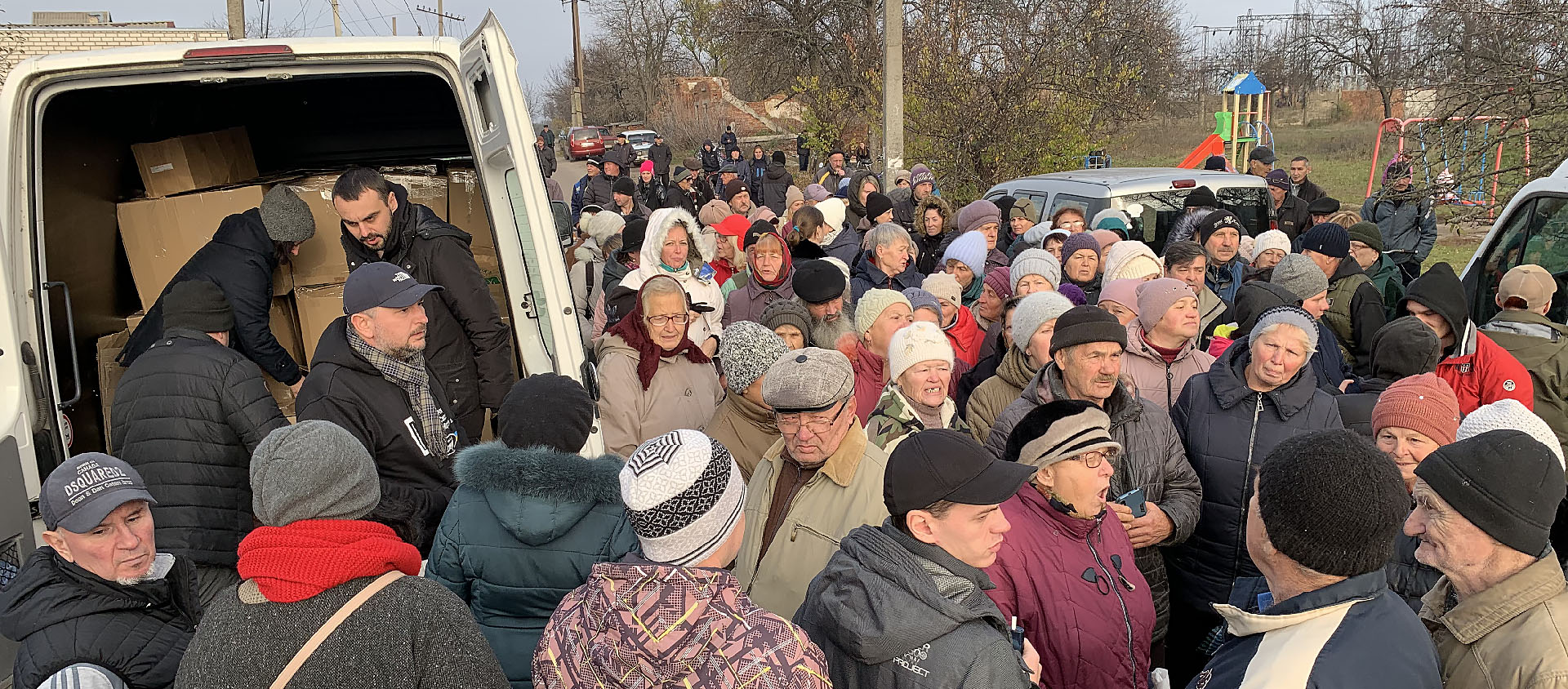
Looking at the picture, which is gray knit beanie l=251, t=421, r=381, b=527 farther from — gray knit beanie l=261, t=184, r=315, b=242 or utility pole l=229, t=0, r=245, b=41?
utility pole l=229, t=0, r=245, b=41

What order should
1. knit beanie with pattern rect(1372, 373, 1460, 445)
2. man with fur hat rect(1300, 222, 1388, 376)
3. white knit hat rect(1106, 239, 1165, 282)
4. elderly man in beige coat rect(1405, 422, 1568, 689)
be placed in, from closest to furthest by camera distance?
elderly man in beige coat rect(1405, 422, 1568, 689) → knit beanie with pattern rect(1372, 373, 1460, 445) → white knit hat rect(1106, 239, 1165, 282) → man with fur hat rect(1300, 222, 1388, 376)

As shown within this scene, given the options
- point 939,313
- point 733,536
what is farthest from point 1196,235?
point 733,536

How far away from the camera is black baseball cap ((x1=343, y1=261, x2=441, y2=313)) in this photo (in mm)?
3592

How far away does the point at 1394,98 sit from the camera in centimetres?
3141

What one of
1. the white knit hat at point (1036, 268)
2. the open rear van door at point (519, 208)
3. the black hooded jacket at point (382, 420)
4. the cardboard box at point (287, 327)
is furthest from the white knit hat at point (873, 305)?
the cardboard box at point (287, 327)

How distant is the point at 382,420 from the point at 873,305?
7.20ft

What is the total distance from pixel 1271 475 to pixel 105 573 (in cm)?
299

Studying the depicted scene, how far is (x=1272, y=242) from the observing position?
6.66 m

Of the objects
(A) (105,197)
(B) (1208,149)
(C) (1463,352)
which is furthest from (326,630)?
(B) (1208,149)

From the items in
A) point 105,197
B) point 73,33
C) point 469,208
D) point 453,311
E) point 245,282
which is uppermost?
point 73,33

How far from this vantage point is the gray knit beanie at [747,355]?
3.95 metres

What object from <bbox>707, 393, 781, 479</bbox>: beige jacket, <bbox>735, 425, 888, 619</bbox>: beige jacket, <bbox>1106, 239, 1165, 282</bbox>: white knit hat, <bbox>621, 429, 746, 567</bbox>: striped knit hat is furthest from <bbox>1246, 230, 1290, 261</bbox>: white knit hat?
<bbox>621, 429, 746, 567</bbox>: striped knit hat

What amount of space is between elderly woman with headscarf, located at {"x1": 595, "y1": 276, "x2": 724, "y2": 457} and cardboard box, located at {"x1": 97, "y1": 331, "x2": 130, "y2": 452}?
2.27m

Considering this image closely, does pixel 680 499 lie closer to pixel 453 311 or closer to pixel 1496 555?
pixel 1496 555
